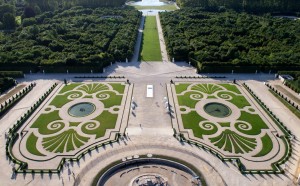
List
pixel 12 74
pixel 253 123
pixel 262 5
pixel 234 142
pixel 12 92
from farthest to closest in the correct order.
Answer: pixel 262 5 < pixel 12 74 < pixel 12 92 < pixel 253 123 < pixel 234 142

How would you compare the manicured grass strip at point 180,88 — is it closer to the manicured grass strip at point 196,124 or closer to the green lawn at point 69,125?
the manicured grass strip at point 196,124

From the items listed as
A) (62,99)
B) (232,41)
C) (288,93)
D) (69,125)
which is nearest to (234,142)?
(288,93)

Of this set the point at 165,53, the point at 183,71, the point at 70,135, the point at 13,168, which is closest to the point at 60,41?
the point at 165,53

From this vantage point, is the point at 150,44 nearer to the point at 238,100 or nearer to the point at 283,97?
the point at 238,100

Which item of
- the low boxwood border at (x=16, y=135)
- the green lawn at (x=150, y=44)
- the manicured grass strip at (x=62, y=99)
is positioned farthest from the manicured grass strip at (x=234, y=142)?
the green lawn at (x=150, y=44)

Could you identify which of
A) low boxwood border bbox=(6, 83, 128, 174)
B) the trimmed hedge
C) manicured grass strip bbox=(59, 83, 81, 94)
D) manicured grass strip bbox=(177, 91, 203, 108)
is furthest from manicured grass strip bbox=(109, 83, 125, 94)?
the trimmed hedge

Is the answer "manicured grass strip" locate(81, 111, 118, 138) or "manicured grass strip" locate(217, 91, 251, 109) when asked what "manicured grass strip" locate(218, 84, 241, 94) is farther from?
"manicured grass strip" locate(81, 111, 118, 138)
